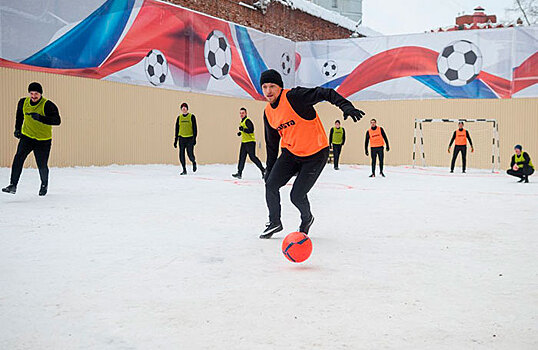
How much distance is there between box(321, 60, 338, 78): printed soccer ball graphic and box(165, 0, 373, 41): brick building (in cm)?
237

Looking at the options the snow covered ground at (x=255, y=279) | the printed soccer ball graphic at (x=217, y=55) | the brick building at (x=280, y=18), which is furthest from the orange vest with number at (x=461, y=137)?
the snow covered ground at (x=255, y=279)

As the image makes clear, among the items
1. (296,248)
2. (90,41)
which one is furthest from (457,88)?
(296,248)

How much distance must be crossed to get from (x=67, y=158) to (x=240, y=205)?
8694mm

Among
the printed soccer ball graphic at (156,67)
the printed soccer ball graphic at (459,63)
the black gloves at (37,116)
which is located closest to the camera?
the black gloves at (37,116)

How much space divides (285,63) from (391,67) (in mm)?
4634

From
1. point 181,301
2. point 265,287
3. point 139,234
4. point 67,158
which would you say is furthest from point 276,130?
point 67,158

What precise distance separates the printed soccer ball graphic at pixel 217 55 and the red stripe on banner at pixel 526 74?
10642 mm

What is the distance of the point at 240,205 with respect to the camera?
865 cm

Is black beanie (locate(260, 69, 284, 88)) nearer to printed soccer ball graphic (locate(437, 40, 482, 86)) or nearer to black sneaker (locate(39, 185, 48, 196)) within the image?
black sneaker (locate(39, 185, 48, 196))

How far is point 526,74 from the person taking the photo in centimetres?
2122

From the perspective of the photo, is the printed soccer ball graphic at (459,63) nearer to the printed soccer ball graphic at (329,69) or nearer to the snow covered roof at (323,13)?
the printed soccer ball graphic at (329,69)

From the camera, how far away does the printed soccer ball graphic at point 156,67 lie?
18.3 m

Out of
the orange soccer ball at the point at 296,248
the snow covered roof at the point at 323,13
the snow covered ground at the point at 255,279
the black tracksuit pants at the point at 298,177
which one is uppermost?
the snow covered roof at the point at 323,13

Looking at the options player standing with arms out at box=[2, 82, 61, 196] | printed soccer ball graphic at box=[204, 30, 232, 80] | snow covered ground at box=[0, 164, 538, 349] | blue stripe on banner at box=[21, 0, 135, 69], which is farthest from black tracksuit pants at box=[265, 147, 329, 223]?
printed soccer ball graphic at box=[204, 30, 232, 80]
